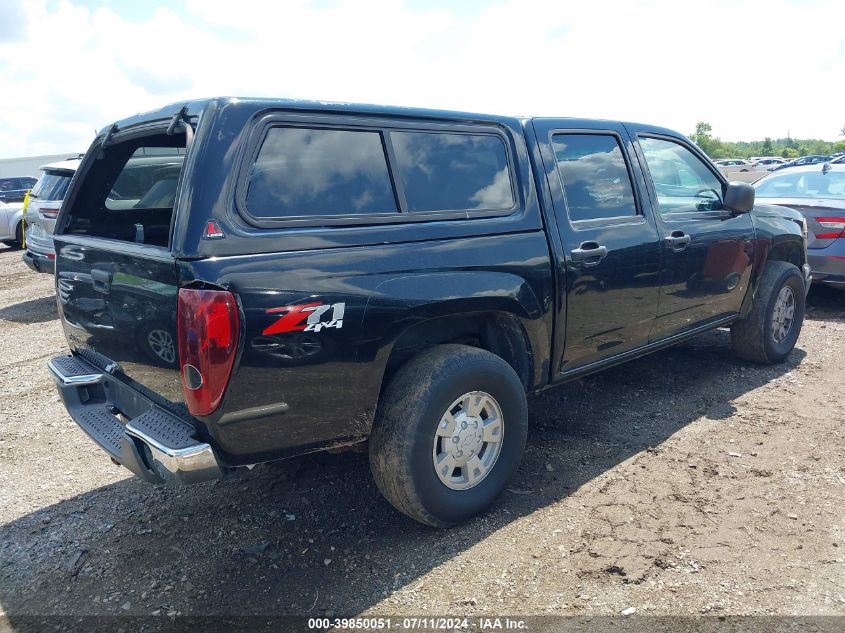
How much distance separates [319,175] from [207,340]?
854 mm

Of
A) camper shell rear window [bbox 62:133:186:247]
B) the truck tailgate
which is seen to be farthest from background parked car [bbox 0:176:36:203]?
the truck tailgate

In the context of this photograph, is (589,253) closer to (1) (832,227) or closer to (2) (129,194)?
(2) (129,194)

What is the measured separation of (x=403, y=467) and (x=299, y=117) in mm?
1550

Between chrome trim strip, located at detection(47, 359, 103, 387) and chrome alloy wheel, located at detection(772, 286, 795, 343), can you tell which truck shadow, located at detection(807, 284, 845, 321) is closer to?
chrome alloy wheel, located at detection(772, 286, 795, 343)

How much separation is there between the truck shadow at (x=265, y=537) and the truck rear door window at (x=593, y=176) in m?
1.44

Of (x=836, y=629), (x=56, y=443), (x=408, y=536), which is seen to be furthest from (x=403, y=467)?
(x=56, y=443)

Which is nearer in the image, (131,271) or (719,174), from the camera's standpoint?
(131,271)

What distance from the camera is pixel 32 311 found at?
8.87m

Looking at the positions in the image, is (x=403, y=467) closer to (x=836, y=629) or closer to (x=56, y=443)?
(x=836, y=629)

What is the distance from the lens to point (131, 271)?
276cm

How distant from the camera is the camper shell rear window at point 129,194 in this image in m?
3.65

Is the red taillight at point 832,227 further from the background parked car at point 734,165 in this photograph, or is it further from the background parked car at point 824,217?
the background parked car at point 734,165

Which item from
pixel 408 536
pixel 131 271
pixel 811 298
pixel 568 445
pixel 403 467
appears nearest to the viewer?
pixel 131 271

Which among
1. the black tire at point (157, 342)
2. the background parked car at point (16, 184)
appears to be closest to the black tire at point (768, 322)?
the black tire at point (157, 342)
